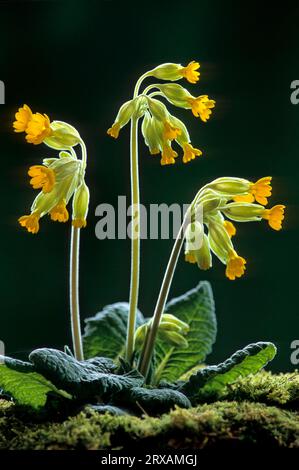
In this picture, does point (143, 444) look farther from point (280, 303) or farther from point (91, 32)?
point (91, 32)

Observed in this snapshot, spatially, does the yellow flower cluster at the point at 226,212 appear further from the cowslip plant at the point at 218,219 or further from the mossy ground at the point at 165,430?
the mossy ground at the point at 165,430

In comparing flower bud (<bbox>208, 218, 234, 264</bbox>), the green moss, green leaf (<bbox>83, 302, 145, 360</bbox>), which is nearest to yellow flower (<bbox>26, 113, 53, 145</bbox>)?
flower bud (<bbox>208, 218, 234, 264</bbox>)

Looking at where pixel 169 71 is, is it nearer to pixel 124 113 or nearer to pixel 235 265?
pixel 124 113

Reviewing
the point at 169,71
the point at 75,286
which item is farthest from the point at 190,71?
the point at 75,286

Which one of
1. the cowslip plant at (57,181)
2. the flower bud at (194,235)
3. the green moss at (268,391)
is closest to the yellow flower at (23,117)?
the cowslip plant at (57,181)
